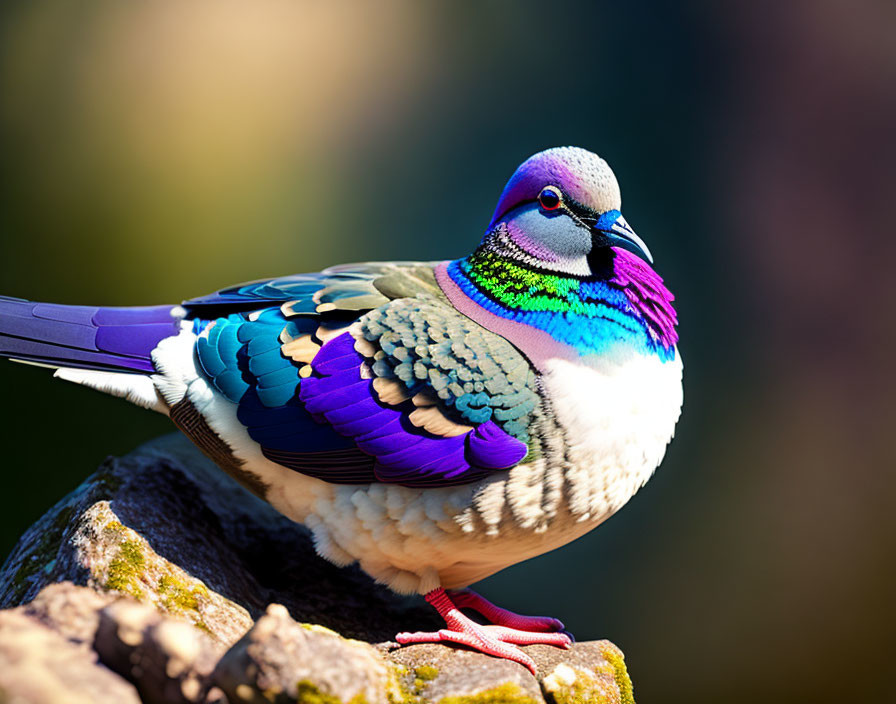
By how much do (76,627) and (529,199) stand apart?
121cm

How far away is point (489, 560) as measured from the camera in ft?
5.89

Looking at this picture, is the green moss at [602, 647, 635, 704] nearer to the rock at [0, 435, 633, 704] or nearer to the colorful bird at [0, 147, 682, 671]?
the rock at [0, 435, 633, 704]

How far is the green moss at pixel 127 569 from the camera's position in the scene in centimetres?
161

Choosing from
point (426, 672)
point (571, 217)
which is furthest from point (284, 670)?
point (571, 217)

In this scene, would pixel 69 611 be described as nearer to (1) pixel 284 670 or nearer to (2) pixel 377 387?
(1) pixel 284 670

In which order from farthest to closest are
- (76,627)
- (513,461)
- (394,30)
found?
(394,30)
(513,461)
(76,627)

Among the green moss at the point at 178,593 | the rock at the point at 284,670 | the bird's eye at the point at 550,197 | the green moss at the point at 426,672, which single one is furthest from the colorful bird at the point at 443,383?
the rock at the point at 284,670

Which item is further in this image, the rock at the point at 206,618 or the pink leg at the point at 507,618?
the pink leg at the point at 507,618

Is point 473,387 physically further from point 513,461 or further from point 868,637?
point 868,637

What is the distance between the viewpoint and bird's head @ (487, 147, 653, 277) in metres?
1.79

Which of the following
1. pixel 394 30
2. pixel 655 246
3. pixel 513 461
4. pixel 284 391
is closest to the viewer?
pixel 513 461

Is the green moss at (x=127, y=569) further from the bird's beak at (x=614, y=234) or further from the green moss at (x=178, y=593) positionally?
the bird's beak at (x=614, y=234)

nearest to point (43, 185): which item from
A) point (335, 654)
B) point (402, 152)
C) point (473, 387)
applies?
point (402, 152)

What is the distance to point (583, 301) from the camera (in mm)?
1786
